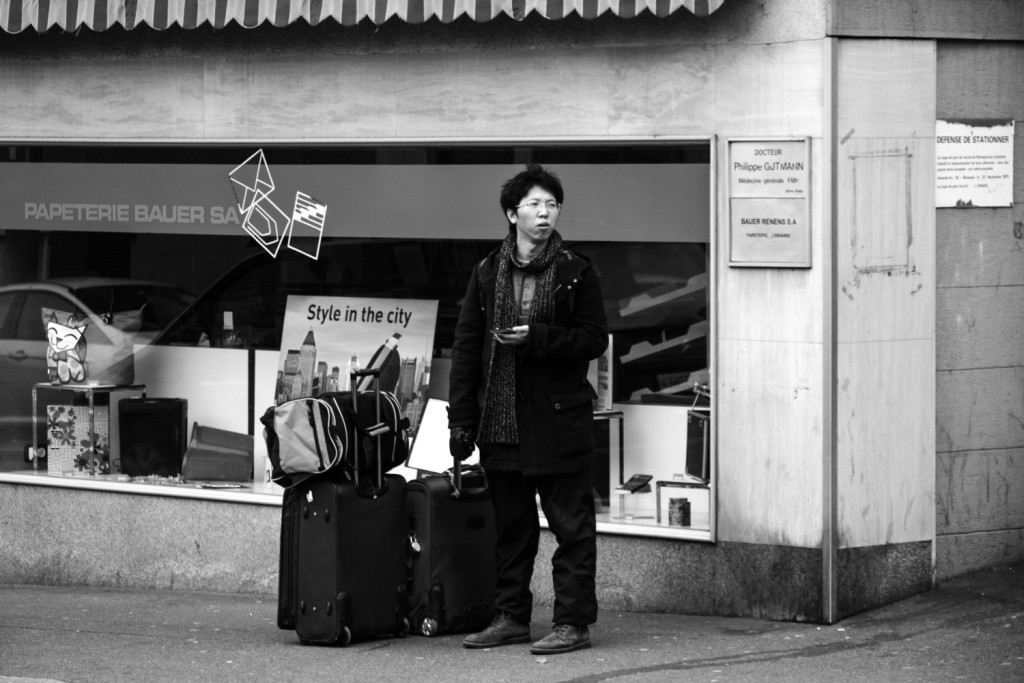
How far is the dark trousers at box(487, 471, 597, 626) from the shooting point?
6547mm

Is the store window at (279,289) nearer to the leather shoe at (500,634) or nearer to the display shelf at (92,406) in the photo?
the display shelf at (92,406)

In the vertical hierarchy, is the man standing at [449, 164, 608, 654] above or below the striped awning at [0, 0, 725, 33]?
below

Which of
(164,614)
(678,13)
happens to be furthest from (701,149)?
(164,614)

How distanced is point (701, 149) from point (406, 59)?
159 cm

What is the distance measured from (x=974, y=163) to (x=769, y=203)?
1025 mm

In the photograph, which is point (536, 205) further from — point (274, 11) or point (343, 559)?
point (274, 11)

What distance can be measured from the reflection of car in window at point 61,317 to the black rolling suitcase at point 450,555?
2685 mm

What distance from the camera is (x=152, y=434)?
888 centimetres

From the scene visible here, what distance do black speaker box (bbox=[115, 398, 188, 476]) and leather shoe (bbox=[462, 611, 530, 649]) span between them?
2.75 m

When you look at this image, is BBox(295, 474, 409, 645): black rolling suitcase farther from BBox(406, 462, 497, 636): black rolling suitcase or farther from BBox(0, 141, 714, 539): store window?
BBox(0, 141, 714, 539): store window

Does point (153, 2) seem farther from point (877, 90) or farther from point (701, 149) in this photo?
point (877, 90)

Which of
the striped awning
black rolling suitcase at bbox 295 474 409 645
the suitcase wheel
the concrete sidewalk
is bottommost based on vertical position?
the concrete sidewalk

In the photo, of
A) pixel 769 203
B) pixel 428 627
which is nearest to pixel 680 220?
pixel 769 203

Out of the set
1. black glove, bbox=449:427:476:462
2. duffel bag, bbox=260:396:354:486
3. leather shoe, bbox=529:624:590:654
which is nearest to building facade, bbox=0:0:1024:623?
leather shoe, bbox=529:624:590:654
